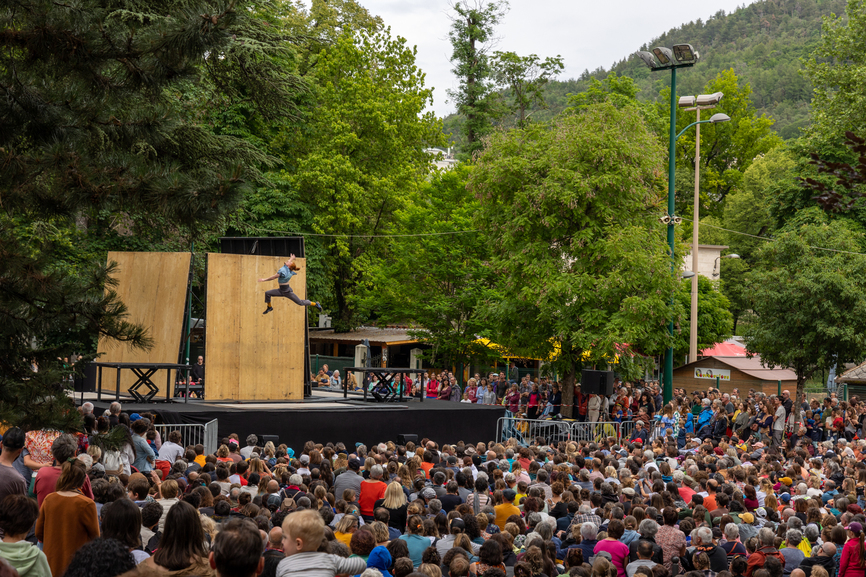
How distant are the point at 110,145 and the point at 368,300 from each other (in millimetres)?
26565

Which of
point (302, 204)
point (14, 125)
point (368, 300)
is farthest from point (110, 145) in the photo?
point (302, 204)

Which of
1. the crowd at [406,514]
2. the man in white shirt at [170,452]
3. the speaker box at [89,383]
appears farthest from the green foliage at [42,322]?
the speaker box at [89,383]

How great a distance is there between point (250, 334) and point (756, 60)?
454ft

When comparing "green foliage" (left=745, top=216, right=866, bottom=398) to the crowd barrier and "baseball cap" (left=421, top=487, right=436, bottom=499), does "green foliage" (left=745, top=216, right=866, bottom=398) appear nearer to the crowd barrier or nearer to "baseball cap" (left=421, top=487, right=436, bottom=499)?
the crowd barrier

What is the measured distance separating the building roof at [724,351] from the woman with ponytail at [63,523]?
33077 mm

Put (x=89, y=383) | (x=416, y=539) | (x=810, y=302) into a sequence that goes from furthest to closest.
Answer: (x=810, y=302)
(x=89, y=383)
(x=416, y=539)

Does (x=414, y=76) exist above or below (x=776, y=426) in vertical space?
above

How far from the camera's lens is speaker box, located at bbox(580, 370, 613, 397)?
812 inches

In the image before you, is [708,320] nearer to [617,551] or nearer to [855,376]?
[855,376]

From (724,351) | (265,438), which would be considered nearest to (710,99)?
(724,351)

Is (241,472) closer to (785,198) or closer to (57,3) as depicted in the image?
(57,3)

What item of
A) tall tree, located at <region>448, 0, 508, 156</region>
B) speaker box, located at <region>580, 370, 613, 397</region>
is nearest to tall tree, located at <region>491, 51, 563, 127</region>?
tall tree, located at <region>448, 0, 508, 156</region>

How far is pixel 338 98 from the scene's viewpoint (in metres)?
35.6

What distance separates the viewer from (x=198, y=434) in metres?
15.6
